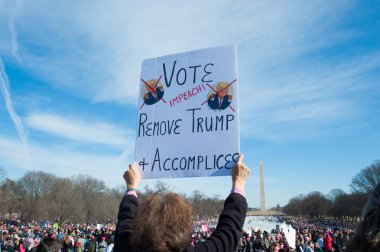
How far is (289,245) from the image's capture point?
1505 centimetres

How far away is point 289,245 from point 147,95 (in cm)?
1291

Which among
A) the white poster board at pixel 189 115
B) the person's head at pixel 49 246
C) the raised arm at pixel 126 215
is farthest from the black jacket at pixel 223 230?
the person's head at pixel 49 246

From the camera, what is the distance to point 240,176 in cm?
283

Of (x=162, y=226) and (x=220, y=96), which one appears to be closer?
(x=162, y=226)

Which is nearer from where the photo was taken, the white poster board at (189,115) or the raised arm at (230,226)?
the raised arm at (230,226)

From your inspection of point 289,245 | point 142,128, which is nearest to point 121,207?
point 142,128

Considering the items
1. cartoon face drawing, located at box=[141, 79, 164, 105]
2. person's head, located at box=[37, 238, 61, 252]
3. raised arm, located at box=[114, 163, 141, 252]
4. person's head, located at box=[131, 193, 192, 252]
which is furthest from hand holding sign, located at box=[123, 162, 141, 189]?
person's head, located at box=[37, 238, 61, 252]

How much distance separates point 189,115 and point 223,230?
70.2 inches

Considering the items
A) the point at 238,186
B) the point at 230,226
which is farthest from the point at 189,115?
the point at 230,226

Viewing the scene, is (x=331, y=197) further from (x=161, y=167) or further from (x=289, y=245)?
(x=161, y=167)

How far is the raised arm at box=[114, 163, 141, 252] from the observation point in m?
2.34

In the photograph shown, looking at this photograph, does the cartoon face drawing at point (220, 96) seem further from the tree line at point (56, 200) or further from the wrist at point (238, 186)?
the tree line at point (56, 200)

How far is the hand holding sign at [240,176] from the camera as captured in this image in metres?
2.71

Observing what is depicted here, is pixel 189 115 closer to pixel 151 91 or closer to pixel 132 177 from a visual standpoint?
pixel 151 91
